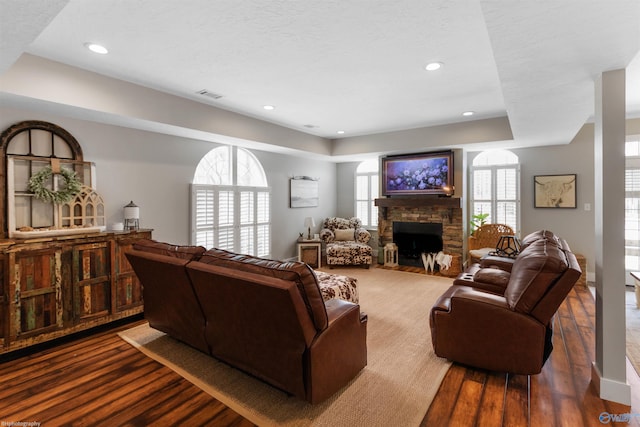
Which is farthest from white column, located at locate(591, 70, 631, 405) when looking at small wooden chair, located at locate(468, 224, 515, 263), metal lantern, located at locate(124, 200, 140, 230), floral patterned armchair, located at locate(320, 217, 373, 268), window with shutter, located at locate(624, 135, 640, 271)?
metal lantern, located at locate(124, 200, 140, 230)

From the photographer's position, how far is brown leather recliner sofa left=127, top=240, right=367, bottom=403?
78.5 inches

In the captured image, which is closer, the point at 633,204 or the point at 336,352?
the point at 336,352

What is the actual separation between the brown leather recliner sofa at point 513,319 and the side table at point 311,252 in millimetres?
3886

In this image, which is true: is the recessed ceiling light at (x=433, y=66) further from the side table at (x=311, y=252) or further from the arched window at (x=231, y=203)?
the side table at (x=311, y=252)

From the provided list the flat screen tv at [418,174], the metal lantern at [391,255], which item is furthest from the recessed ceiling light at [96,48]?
the metal lantern at [391,255]

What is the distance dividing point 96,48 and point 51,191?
1.55 meters

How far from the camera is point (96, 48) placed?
2.75 m

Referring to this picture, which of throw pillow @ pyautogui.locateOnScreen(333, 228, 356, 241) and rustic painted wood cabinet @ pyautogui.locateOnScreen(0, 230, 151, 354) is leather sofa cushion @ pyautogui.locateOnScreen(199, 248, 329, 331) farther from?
throw pillow @ pyautogui.locateOnScreen(333, 228, 356, 241)

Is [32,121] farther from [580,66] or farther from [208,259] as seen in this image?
[580,66]

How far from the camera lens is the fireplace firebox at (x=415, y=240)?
6453 millimetres

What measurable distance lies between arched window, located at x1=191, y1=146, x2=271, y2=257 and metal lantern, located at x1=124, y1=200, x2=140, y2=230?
0.93 m

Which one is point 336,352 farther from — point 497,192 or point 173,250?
point 497,192

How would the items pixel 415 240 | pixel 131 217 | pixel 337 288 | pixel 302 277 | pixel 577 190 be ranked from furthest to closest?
pixel 415 240 → pixel 577 190 → pixel 131 217 → pixel 337 288 → pixel 302 277

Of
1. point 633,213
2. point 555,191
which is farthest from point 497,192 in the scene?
point 633,213
